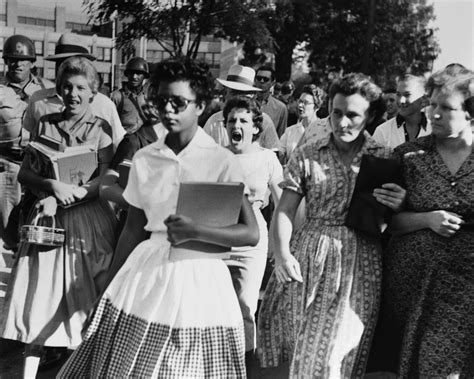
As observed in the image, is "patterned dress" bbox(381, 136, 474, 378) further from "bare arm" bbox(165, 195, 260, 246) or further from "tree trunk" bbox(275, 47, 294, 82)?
"tree trunk" bbox(275, 47, 294, 82)

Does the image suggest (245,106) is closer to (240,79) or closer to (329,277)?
(329,277)

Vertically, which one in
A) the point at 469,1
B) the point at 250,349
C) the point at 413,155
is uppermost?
the point at 469,1

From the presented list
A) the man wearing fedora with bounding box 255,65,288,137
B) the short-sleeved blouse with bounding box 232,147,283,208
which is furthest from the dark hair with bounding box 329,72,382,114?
the man wearing fedora with bounding box 255,65,288,137

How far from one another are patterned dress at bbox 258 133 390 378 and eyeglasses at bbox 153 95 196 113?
80 centimetres

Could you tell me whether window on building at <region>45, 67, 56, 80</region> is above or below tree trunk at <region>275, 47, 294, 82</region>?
above

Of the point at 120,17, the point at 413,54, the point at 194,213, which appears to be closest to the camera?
the point at 194,213

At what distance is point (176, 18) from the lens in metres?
15.4

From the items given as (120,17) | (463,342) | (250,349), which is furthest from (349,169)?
(120,17)

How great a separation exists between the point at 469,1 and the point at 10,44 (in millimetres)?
4045

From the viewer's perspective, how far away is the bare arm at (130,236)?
11.5 feet

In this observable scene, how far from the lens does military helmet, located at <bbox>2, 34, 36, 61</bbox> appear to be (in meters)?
7.28

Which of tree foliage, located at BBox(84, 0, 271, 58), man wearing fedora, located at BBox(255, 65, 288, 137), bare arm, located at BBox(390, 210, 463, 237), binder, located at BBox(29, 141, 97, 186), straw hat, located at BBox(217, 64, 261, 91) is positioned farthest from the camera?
tree foliage, located at BBox(84, 0, 271, 58)

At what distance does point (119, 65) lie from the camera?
15.5 m

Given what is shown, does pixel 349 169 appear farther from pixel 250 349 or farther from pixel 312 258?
pixel 250 349
